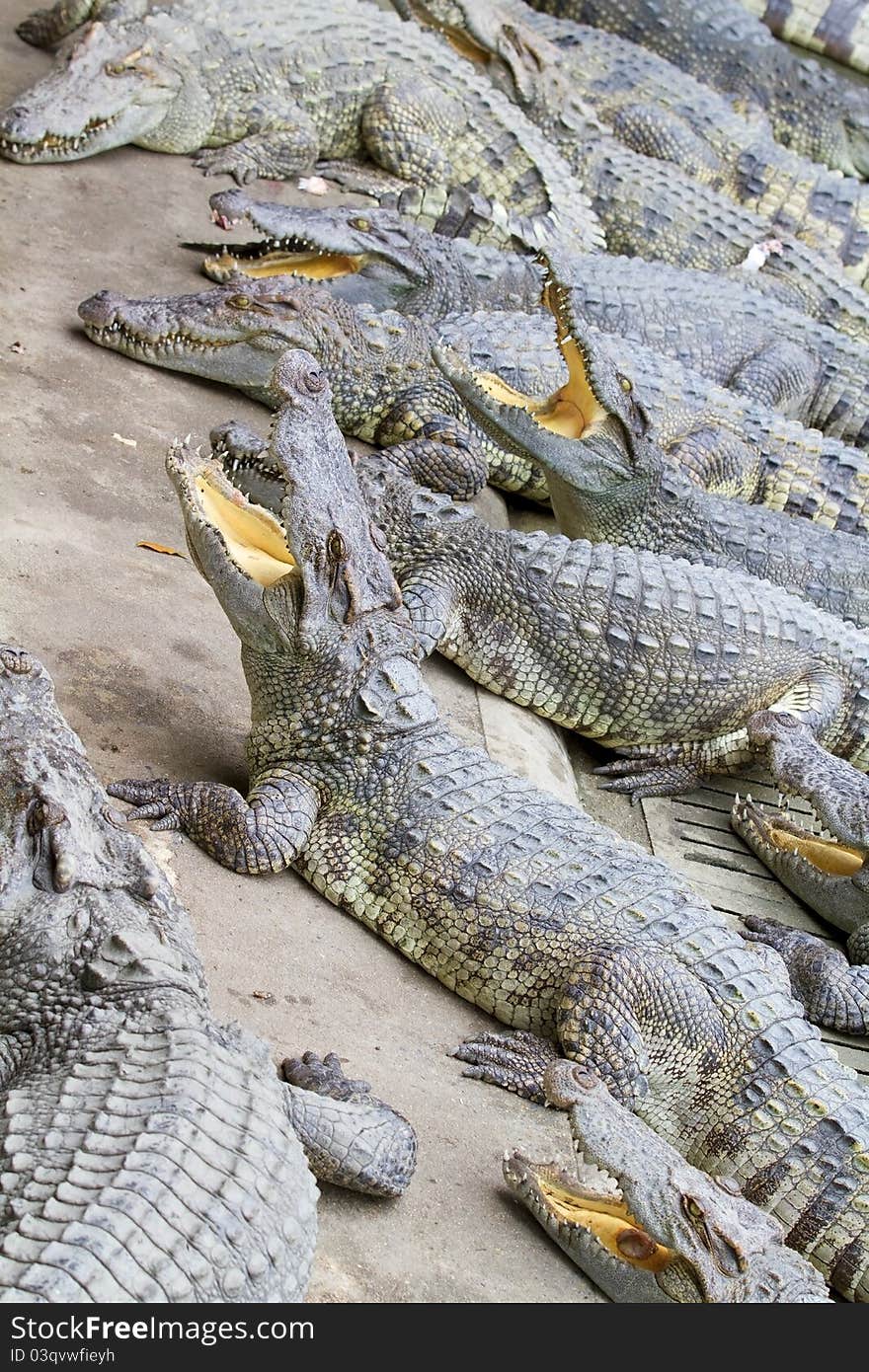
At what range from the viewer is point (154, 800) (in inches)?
152

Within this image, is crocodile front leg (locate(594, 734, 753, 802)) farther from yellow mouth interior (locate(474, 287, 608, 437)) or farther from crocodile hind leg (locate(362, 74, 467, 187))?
crocodile hind leg (locate(362, 74, 467, 187))

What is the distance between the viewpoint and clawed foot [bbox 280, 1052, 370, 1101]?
323cm

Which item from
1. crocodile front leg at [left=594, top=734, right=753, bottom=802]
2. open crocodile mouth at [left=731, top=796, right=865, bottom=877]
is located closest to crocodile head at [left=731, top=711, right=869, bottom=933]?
open crocodile mouth at [left=731, top=796, right=865, bottom=877]

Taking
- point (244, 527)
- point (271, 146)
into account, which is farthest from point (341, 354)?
point (244, 527)

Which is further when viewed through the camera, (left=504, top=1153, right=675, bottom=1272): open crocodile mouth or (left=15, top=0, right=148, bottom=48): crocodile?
(left=15, top=0, right=148, bottom=48): crocodile

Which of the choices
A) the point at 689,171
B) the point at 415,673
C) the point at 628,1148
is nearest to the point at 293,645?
the point at 415,673

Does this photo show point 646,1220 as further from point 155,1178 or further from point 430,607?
point 430,607

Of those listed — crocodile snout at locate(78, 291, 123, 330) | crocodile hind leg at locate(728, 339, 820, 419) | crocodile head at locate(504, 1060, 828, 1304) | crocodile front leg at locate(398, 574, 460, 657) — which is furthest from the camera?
crocodile hind leg at locate(728, 339, 820, 419)

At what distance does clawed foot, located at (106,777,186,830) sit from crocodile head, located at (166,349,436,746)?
0.35 m

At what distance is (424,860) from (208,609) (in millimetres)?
1211

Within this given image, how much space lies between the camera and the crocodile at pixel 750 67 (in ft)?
33.6

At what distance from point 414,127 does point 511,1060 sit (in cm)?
578

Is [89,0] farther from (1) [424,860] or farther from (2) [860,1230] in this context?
(2) [860,1230]

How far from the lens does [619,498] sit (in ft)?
20.0
